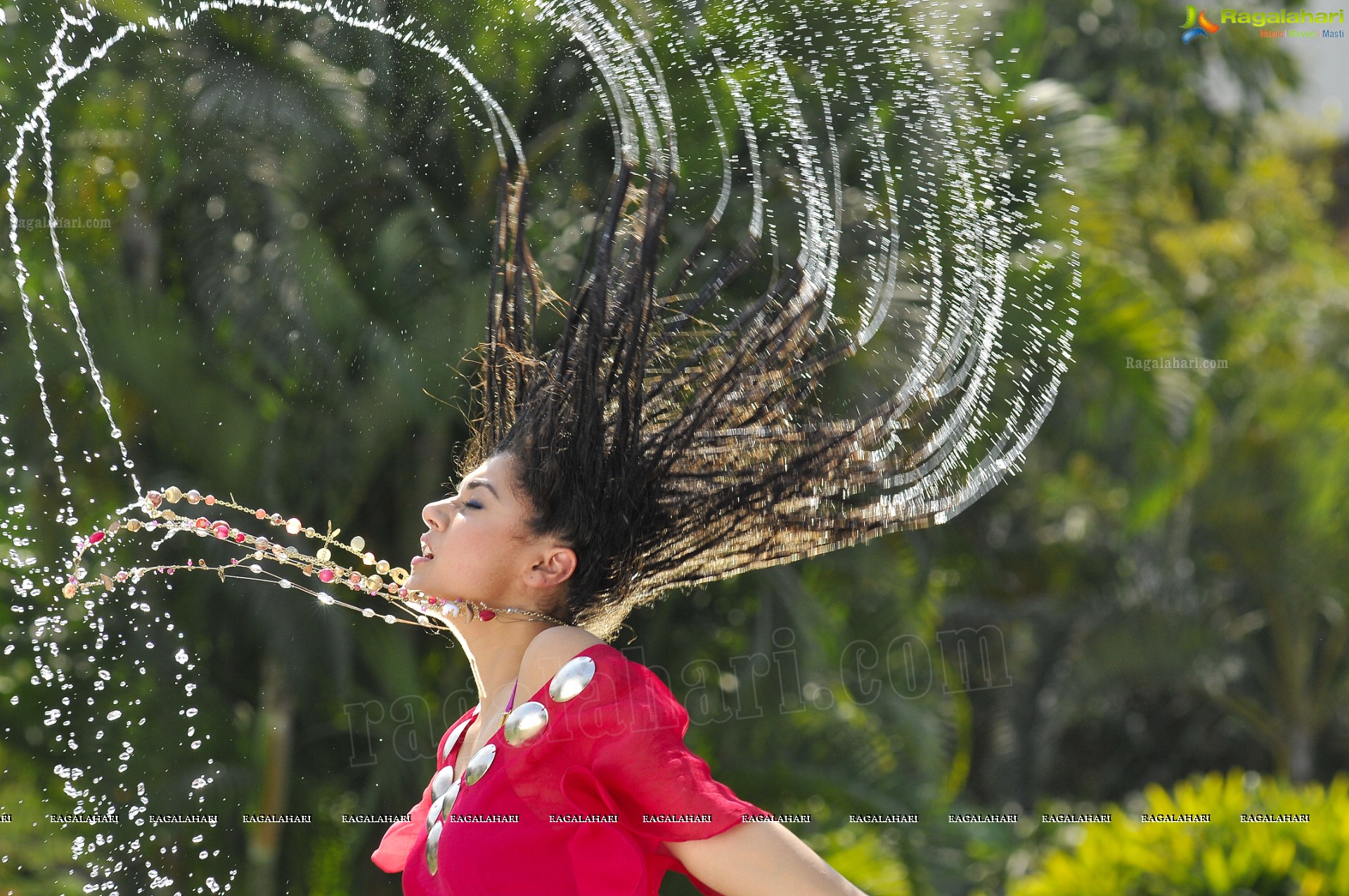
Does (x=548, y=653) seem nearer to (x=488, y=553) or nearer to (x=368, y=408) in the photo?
(x=488, y=553)

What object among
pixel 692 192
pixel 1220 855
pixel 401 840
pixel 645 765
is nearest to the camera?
pixel 645 765

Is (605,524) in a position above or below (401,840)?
above

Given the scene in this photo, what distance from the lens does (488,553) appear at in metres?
1.95

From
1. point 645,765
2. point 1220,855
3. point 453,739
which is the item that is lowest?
point 1220,855

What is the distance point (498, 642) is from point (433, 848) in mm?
330

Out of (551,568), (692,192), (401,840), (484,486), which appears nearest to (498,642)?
(551,568)

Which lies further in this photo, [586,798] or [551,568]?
[551,568]

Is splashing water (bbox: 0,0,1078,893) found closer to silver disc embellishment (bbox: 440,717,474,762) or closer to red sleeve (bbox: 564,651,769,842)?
silver disc embellishment (bbox: 440,717,474,762)

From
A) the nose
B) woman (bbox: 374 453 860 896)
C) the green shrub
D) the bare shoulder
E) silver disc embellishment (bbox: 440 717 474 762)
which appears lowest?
the green shrub

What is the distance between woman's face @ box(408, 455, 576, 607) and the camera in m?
1.95

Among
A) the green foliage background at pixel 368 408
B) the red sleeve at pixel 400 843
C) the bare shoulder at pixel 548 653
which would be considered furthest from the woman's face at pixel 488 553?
the green foliage background at pixel 368 408

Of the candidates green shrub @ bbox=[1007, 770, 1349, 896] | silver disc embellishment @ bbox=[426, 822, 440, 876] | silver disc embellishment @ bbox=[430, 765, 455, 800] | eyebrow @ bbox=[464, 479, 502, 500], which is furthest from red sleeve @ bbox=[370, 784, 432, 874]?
green shrub @ bbox=[1007, 770, 1349, 896]

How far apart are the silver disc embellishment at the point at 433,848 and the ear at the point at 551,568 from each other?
390mm

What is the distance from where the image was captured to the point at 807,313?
2.10m
